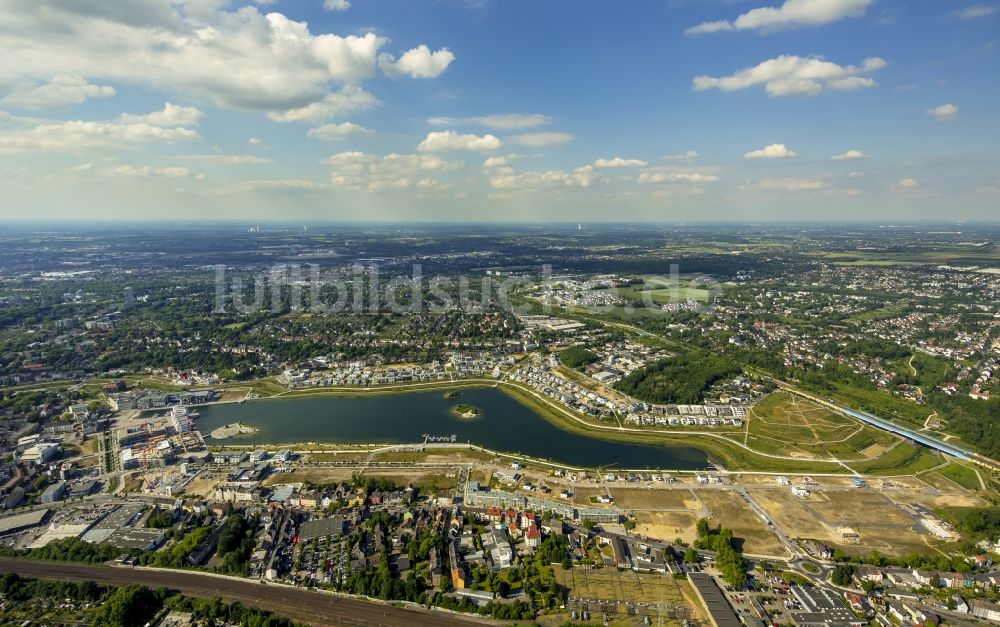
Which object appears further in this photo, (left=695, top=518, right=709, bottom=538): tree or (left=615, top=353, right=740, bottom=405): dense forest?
(left=615, top=353, right=740, bottom=405): dense forest

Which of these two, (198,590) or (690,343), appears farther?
(690,343)

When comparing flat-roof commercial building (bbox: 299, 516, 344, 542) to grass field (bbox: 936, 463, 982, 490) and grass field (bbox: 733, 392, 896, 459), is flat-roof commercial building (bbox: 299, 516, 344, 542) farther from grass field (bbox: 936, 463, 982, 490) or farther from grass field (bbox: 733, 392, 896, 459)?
grass field (bbox: 936, 463, 982, 490)

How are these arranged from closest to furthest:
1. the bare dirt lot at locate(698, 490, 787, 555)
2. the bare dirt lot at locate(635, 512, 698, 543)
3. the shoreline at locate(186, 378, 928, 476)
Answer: the bare dirt lot at locate(698, 490, 787, 555), the bare dirt lot at locate(635, 512, 698, 543), the shoreline at locate(186, 378, 928, 476)

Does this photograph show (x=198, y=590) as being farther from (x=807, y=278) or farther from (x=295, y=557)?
(x=807, y=278)

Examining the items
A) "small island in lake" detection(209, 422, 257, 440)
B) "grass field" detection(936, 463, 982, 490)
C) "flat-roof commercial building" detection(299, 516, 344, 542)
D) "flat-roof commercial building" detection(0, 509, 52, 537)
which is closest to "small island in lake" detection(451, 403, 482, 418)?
"small island in lake" detection(209, 422, 257, 440)

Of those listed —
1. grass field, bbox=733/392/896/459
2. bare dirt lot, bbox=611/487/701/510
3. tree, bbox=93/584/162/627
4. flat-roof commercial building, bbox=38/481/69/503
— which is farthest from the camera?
grass field, bbox=733/392/896/459

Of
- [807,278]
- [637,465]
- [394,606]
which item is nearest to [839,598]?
[637,465]

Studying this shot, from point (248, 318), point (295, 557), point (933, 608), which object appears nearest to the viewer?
point (933, 608)
